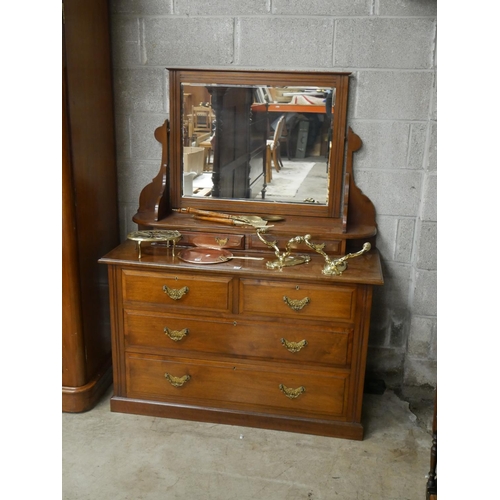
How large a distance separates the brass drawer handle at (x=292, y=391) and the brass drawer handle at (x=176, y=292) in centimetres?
54

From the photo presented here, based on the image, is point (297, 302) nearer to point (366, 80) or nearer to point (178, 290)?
point (178, 290)

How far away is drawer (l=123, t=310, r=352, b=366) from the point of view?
210 centimetres

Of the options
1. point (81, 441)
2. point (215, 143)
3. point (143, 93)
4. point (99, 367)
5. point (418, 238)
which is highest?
point (143, 93)

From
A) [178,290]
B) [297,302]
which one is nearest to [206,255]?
[178,290]

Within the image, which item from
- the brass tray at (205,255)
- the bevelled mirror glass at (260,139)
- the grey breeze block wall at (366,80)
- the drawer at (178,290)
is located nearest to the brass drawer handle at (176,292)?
the drawer at (178,290)

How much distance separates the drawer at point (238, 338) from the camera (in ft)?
6.89

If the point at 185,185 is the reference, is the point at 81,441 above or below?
below

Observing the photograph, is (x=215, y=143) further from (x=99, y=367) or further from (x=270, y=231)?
(x=99, y=367)

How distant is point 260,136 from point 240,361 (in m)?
0.95

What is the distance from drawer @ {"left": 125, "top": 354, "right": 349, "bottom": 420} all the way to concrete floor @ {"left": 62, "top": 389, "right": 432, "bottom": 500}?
107 mm

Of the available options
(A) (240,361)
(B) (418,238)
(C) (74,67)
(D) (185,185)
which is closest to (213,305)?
(A) (240,361)

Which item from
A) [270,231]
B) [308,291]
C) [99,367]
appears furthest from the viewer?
[99,367]

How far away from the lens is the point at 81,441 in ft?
7.03

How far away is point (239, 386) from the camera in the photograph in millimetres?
2211
